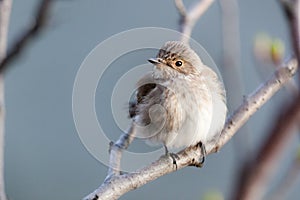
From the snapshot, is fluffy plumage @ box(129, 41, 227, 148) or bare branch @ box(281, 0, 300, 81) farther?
fluffy plumage @ box(129, 41, 227, 148)

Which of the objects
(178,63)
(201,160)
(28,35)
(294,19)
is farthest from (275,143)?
(178,63)

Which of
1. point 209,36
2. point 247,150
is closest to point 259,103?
point 247,150

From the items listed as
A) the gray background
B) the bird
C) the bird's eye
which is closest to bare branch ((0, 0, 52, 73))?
the bird

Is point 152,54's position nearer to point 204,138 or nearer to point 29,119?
point 204,138

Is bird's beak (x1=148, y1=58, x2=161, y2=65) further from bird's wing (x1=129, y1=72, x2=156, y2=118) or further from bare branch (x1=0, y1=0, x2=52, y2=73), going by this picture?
bare branch (x1=0, y1=0, x2=52, y2=73)

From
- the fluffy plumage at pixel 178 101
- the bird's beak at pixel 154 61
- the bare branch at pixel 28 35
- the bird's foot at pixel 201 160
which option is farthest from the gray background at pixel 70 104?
the bare branch at pixel 28 35

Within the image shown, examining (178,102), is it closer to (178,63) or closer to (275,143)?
(178,63)

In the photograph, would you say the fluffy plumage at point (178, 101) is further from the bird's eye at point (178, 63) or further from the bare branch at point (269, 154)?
the bare branch at point (269, 154)
